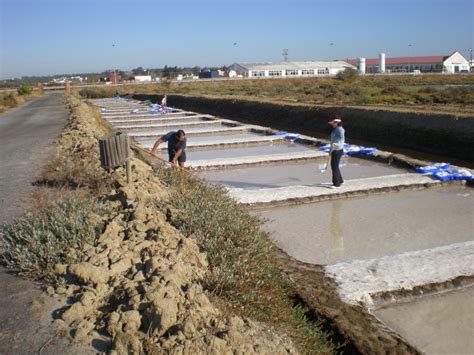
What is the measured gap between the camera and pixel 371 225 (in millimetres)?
6977

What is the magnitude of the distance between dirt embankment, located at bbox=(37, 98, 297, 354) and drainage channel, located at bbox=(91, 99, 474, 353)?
126 centimetres

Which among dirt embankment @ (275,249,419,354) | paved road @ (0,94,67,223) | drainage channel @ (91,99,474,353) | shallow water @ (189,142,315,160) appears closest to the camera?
dirt embankment @ (275,249,419,354)

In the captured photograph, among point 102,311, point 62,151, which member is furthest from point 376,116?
point 102,311

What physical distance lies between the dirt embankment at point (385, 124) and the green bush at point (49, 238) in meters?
12.1

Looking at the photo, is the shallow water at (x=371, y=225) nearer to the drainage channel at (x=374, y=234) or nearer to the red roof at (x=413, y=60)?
the drainage channel at (x=374, y=234)

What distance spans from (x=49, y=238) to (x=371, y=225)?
180 inches

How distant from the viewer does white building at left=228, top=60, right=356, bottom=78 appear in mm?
85625

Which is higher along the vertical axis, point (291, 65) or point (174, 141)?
point (291, 65)

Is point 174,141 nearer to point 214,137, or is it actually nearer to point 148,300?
point 148,300

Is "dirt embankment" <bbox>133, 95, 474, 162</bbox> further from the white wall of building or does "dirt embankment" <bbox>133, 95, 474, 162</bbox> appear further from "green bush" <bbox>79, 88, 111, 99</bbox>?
the white wall of building

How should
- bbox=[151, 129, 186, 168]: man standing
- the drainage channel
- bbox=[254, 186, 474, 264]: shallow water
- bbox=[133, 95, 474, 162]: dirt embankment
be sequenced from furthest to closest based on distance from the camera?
1. bbox=[133, 95, 474, 162]: dirt embankment
2. bbox=[151, 129, 186, 168]: man standing
3. bbox=[254, 186, 474, 264]: shallow water
4. the drainage channel

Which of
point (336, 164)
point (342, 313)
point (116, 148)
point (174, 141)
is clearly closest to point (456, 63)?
point (336, 164)

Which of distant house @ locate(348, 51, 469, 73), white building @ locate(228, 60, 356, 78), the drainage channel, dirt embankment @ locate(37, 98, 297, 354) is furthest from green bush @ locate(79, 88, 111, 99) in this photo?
distant house @ locate(348, 51, 469, 73)

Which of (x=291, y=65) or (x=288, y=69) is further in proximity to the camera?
(x=291, y=65)
